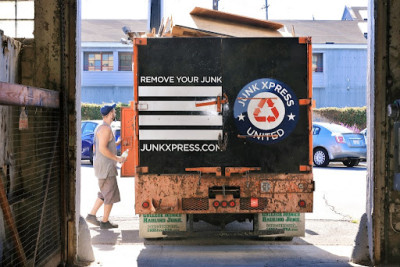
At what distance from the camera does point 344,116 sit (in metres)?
31.7

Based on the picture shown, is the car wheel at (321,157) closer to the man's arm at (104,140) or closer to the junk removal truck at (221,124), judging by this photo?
the man's arm at (104,140)

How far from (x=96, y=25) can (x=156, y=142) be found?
34.1 m

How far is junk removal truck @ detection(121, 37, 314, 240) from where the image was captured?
23.6 ft

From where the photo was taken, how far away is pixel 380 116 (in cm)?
661

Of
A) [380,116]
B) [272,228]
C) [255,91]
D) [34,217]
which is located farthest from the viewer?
[272,228]

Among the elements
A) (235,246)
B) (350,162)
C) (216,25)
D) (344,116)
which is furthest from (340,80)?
(235,246)

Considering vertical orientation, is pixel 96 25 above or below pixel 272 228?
above

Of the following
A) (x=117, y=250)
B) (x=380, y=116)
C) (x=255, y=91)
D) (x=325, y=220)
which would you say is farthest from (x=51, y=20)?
(x=325, y=220)

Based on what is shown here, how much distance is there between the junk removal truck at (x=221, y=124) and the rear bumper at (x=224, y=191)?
0.01 metres

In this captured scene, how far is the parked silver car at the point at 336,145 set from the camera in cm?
1855

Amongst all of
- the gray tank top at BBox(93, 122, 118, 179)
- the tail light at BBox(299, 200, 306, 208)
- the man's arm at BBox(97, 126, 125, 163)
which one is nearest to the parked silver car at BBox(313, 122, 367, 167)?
the gray tank top at BBox(93, 122, 118, 179)

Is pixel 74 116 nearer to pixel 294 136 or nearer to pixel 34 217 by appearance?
pixel 34 217

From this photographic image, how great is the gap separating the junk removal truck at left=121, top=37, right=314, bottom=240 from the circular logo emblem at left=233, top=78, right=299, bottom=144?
0.01m

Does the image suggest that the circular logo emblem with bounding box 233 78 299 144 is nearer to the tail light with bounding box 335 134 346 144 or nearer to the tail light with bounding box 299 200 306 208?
the tail light with bounding box 299 200 306 208
